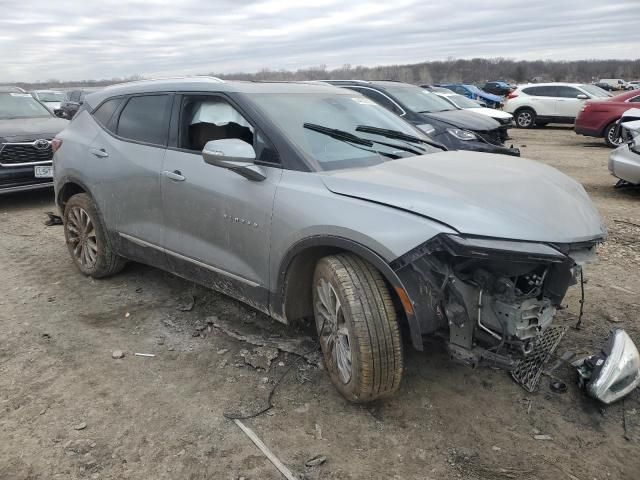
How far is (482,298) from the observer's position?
8.84ft

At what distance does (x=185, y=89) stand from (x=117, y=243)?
1.47 m

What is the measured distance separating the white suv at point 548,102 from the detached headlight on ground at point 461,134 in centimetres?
1162

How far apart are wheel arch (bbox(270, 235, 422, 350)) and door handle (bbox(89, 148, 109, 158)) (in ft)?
7.11

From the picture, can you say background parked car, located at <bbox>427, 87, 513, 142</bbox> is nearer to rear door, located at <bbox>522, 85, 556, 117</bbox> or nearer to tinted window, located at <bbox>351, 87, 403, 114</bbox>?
tinted window, located at <bbox>351, 87, 403, 114</bbox>

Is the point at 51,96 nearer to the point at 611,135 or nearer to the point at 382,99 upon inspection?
the point at 382,99

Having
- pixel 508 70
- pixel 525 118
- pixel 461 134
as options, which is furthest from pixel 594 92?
pixel 508 70

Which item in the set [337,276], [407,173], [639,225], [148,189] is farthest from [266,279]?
[639,225]

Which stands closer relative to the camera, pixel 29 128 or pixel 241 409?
pixel 241 409

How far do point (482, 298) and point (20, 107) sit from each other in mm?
9155

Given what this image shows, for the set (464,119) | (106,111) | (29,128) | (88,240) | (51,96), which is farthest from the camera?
(51,96)

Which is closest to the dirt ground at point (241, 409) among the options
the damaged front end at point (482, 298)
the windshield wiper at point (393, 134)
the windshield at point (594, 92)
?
the damaged front end at point (482, 298)

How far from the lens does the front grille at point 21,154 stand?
7.77 metres

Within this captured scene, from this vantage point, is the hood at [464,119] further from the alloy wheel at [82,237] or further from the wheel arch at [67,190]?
the alloy wheel at [82,237]

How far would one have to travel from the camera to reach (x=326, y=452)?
267cm
